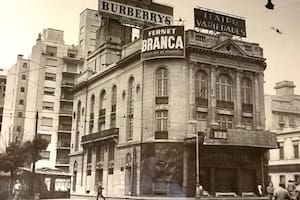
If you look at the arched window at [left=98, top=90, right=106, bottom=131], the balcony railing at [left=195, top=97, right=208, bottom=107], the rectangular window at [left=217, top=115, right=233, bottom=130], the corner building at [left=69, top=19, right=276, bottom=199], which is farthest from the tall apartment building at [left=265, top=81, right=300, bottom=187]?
the arched window at [left=98, top=90, right=106, bottom=131]

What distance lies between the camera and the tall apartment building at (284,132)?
34.5 meters

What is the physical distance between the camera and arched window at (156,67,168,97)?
24547 millimetres

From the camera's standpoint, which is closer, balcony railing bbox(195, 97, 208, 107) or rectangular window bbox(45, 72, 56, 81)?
balcony railing bbox(195, 97, 208, 107)

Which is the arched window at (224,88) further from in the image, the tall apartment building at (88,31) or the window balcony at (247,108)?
the tall apartment building at (88,31)

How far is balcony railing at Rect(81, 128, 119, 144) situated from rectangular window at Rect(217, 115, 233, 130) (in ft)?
21.2

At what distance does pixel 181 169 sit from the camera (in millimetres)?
23203

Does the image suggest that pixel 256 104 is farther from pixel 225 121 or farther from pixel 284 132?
pixel 284 132

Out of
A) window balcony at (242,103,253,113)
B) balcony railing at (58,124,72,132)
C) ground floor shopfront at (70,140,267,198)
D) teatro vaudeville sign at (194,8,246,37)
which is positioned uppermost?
teatro vaudeville sign at (194,8,246,37)

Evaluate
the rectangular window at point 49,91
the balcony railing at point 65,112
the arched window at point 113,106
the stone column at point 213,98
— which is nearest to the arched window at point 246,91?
the stone column at point 213,98

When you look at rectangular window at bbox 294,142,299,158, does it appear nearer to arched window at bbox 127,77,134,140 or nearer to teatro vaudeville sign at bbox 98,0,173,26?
teatro vaudeville sign at bbox 98,0,173,26

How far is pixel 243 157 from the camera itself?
24.7 metres

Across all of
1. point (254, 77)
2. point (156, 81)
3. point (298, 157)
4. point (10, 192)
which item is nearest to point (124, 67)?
point (156, 81)

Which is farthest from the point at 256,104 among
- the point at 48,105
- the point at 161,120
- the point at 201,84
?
the point at 48,105

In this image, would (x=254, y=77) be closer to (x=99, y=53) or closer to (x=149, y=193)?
(x=149, y=193)
